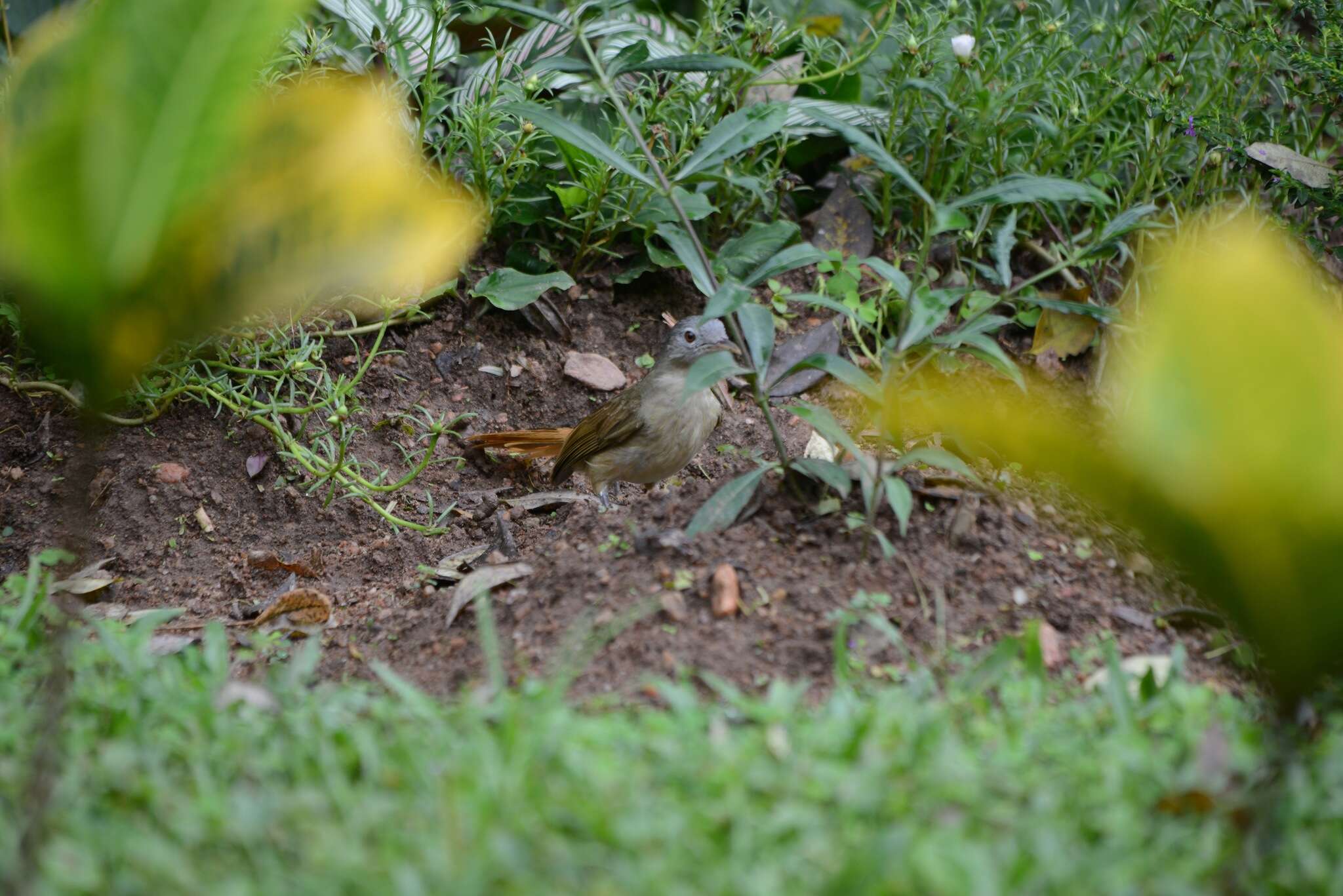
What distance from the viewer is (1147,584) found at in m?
3.10

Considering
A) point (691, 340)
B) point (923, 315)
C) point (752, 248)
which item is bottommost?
point (691, 340)

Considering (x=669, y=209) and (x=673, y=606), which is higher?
(x=669, y=209)

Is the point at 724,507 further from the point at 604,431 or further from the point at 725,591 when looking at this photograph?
the point at 604,431

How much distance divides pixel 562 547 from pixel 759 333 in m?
0.85

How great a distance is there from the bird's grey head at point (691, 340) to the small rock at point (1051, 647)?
6.38 feet

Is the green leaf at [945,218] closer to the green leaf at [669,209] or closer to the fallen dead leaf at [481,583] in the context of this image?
the fallen dead leaf at [481,583]

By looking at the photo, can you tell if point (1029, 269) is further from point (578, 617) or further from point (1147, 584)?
point (578, 617)

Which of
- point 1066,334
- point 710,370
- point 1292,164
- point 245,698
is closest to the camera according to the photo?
point 245,698

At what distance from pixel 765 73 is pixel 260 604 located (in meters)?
3.05

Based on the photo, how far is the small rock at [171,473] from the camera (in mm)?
4098

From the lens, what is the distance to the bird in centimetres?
429

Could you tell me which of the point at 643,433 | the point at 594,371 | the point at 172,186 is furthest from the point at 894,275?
the point at 594,371

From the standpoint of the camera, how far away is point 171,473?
412cm

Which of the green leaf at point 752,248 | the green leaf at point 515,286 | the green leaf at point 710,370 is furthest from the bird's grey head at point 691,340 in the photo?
the green leaf at point 710,370
